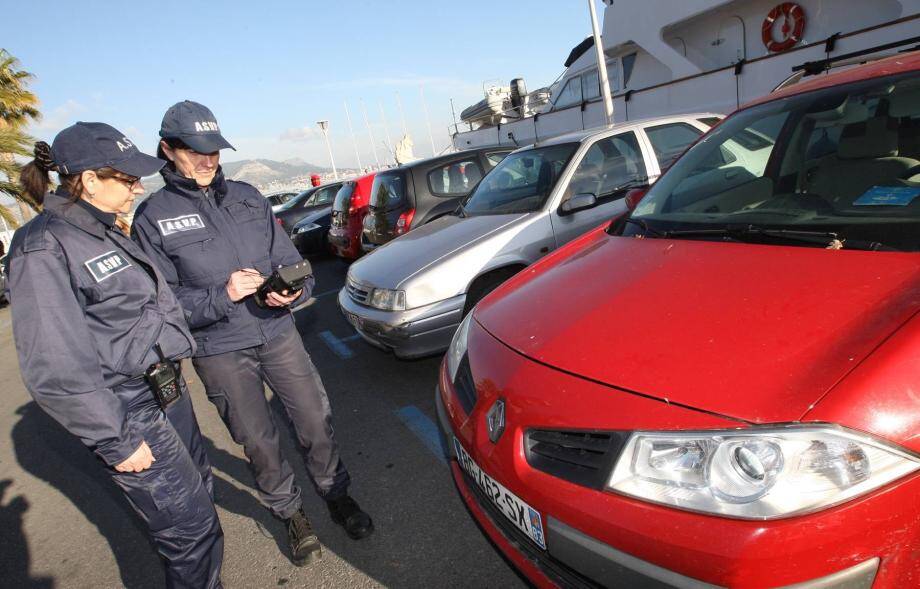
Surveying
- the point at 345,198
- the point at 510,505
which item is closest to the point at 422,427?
the point at 510,505

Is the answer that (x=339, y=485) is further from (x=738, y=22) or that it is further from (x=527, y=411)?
(x=738, y=22)

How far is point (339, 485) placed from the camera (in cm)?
246

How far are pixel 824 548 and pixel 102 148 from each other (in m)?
2.27

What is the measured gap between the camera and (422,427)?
3.29 metres

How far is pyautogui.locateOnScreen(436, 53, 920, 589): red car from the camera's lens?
1068 millimetres

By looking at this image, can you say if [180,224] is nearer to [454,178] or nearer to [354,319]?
[354,319]

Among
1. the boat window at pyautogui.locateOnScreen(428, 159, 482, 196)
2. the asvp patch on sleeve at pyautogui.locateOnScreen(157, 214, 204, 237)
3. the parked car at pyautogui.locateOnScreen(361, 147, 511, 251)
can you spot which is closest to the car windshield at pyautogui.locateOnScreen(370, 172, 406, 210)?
the parked car at pyautogui.locateOnScreen(361, 147, 511, 251)

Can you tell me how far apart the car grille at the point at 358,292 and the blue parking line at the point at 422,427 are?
0.87 metres

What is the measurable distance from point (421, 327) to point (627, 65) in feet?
49.4

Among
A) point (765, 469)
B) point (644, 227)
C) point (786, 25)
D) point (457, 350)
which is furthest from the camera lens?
point (786, 25)

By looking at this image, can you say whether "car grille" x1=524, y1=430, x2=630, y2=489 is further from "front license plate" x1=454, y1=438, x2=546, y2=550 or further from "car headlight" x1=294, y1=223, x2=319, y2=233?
"car headlight" x1=294, y1=223, x2=319, y2=233

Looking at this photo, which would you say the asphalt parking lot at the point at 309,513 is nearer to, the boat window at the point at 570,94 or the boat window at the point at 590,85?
the boat window at the point at 590,85

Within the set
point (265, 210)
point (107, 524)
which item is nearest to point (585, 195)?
point (265, 210)

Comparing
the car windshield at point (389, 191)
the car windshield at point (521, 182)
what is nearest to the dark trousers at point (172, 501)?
the car windshield at point (521, 182)
